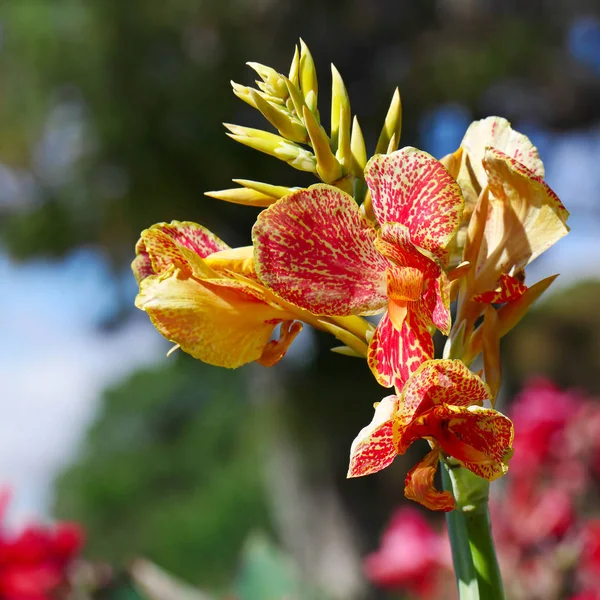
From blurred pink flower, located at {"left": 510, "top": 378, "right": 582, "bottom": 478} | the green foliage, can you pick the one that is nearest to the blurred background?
blurred pink flower, located at {"left": 510, "top": 378, "right": 582, "bottom": 478}

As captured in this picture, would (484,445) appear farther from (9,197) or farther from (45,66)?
(9,197)

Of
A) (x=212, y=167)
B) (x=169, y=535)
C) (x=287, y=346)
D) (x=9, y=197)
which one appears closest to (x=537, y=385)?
(x=287, y=346)

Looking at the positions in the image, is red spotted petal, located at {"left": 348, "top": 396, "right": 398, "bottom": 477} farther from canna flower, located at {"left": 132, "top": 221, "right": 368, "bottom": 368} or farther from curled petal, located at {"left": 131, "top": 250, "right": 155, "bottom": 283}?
curled petal, located at {"left": 131, "top": 250, "right": 155, "bottom": 283}

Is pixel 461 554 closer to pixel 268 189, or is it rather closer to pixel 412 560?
pixel 268 189

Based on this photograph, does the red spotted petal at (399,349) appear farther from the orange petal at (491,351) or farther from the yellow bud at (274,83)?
the yellow bud at (274,83)

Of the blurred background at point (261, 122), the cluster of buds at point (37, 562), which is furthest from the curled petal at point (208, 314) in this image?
the blurred background at point (261, 122)

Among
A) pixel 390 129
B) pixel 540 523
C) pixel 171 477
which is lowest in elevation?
pixel 171 477

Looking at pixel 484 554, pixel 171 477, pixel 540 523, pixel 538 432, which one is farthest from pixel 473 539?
pixel 171 477
